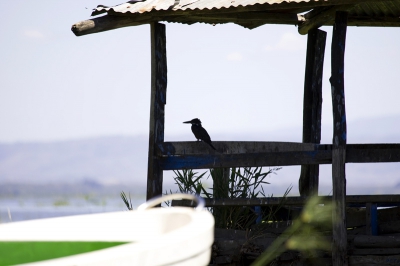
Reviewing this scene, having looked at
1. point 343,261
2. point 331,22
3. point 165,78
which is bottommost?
point 343,261

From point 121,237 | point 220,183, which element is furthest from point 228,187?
point 121,237

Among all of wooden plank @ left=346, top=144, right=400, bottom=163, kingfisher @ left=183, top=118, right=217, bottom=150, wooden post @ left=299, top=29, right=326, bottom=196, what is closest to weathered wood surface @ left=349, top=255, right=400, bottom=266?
wooden plank @ left=346, top=144, right=400, bottom=163

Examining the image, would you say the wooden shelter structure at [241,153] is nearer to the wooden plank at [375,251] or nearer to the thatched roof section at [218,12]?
the thatched roof section at [218,12]

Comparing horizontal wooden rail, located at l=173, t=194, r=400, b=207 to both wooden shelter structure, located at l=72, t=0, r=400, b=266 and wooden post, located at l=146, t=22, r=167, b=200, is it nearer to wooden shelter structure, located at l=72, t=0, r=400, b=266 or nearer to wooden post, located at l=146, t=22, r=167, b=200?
wooden shelter structure, located at l=72, t=0, r=400, b=266

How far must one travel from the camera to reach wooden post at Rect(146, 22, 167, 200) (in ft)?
28.1

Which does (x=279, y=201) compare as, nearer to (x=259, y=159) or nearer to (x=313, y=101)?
(x=259, y=159)

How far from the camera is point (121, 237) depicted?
4988 mm

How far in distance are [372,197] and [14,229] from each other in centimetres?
A: 563

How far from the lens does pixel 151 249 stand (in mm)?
3689

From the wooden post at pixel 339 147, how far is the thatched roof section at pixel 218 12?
46cm

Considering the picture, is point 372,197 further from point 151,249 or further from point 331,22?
point 151,249

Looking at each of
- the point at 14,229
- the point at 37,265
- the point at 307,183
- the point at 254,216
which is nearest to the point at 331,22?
the point at 307,183

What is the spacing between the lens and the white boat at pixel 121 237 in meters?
3.61

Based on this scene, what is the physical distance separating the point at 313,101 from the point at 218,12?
311 cm
